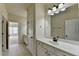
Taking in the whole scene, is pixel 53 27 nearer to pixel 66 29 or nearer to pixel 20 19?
pixel 66 29

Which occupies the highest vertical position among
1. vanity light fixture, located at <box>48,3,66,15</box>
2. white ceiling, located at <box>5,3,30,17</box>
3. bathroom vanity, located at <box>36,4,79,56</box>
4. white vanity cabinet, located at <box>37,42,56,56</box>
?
white ceiling, located at <box>5,3,30,17</box>

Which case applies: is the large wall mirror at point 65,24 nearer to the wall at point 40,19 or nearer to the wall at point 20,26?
the wall at point 40,19

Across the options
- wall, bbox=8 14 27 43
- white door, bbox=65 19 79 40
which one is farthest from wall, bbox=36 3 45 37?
wall, bbox=8 14 27 43

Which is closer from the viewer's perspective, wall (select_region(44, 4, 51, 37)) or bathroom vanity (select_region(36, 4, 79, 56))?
bathroom vanity (select_region(36, 4, 79, 56))

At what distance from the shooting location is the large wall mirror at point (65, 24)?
285 centimetres

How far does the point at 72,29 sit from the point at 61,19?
70 cm

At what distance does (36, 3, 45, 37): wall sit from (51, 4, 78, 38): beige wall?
622 millimetres

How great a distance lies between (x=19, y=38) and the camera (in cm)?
993

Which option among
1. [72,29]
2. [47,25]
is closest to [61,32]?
[72,29]

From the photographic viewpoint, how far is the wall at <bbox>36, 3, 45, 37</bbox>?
470cm

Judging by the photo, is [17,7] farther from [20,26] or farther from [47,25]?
[20,26]

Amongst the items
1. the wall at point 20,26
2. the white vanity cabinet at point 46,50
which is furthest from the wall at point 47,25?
the wall at point 20,26

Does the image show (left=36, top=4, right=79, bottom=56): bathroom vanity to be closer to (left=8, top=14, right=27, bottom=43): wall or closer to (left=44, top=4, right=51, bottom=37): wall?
(left=44, top=4, right=51, bottom=37): wall

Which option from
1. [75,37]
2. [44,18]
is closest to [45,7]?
[44,18]
